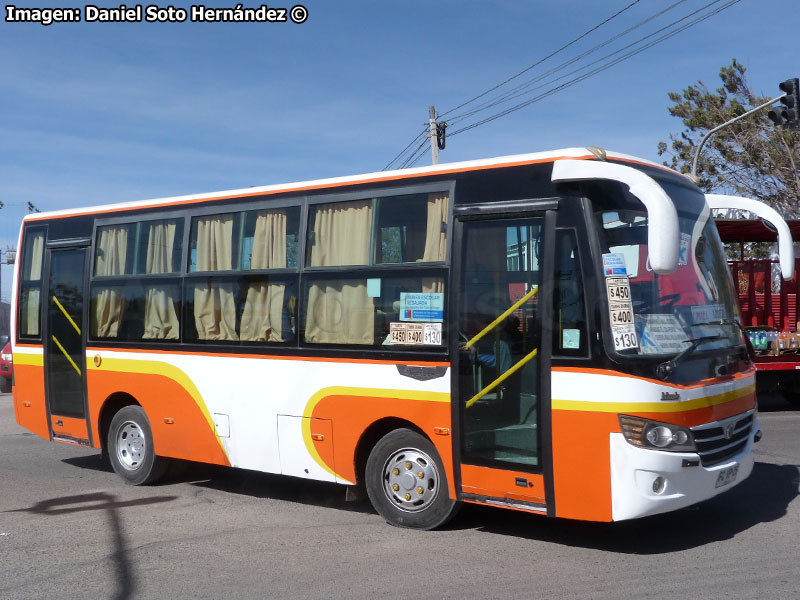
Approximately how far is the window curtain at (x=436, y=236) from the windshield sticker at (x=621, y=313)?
1.40 m

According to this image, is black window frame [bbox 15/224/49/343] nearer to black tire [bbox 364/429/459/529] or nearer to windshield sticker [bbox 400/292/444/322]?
black tire [bbox 364/429/459/529]

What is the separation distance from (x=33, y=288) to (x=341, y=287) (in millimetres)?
4853

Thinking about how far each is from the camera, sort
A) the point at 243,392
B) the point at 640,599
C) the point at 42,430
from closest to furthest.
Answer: the point at 640,599
the point at 243,392
the point at 42,430

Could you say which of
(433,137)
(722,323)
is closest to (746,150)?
(433,137)

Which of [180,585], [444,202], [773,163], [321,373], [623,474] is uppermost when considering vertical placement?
[773,163]

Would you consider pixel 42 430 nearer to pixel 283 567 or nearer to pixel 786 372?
pixel 283 567

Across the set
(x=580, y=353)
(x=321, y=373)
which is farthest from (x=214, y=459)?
(x=580, y=353)

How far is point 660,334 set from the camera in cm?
Result: 597

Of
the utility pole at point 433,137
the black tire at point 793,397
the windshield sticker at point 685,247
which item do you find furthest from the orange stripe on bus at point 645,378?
the utility pole at point 433,137

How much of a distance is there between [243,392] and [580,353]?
11.3ft

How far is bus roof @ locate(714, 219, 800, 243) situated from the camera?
14.0m

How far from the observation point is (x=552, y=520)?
7.23m

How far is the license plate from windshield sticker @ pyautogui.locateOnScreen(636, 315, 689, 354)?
3.14 feet

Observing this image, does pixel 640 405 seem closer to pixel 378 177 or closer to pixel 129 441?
pixel 378 177
